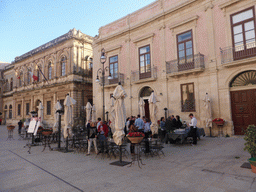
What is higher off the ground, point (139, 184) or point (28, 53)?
point (28, 53)

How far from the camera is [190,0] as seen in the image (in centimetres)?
1434

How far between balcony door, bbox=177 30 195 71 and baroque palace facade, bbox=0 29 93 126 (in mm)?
14672

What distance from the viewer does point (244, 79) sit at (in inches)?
474

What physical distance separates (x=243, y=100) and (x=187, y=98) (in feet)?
12.1

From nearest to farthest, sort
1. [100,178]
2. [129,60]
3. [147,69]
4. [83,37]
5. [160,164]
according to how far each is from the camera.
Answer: [100,178] → [160,164] → [147,69] → [129,60] → [83,37]

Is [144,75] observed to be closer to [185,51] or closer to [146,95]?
[146,95]

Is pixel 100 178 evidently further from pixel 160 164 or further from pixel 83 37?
pixel 83 37

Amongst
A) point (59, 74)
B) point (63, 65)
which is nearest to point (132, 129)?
point (63, 65)

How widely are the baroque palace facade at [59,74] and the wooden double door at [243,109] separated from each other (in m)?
18.4

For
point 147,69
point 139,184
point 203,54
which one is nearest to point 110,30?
→ point 147,69

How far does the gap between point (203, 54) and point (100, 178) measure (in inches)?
474

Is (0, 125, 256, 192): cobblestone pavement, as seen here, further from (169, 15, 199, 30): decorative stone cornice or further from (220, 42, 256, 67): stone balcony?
(169, 15, 199, 30): decorative stone cornice

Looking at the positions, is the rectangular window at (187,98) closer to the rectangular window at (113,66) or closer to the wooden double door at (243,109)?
the wooden double door at (243,109)

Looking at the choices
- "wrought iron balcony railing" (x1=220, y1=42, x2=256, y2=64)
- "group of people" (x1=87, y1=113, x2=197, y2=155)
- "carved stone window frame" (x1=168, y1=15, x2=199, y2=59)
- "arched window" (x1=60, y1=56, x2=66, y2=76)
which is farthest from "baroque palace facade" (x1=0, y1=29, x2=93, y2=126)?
"wrought iron balcony railing" (x1=220, y1=42, x2=256, y2=64)
